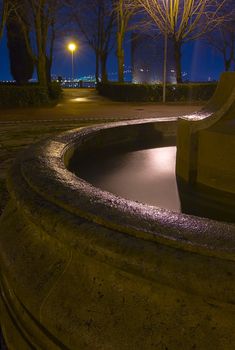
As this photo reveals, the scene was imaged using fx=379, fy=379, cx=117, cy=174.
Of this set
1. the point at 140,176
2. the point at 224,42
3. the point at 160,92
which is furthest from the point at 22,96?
the point at 224,42

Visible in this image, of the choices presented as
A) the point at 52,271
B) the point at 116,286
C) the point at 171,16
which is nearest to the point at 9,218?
the point at 52,271

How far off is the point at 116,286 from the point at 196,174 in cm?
230

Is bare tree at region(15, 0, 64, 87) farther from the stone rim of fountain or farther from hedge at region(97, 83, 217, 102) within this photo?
the stone rim of fountain

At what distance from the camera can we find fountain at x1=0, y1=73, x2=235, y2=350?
1521 mm

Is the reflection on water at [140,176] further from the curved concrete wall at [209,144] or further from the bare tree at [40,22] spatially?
the bare tree at [40,22]

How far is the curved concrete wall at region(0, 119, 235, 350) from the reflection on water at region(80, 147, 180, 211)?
1.53 meters

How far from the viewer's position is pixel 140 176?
14.6 feet

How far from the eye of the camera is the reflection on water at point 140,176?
3740mm

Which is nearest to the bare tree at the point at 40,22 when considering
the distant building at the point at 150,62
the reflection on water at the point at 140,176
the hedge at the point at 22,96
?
the hedge at the point at 22,96

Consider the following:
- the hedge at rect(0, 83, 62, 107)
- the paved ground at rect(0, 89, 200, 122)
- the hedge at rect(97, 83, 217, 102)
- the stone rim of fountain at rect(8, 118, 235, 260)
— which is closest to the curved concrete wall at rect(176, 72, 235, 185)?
the stone rim of fountain at rect(8, 118, 235, 260)

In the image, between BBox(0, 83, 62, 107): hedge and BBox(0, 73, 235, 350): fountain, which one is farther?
BBox(0, 83, 62, 107): hedge

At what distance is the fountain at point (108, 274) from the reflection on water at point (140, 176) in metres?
1.41

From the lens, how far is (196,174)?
12.5 ft

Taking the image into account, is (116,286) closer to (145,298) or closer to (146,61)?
(145,298)
